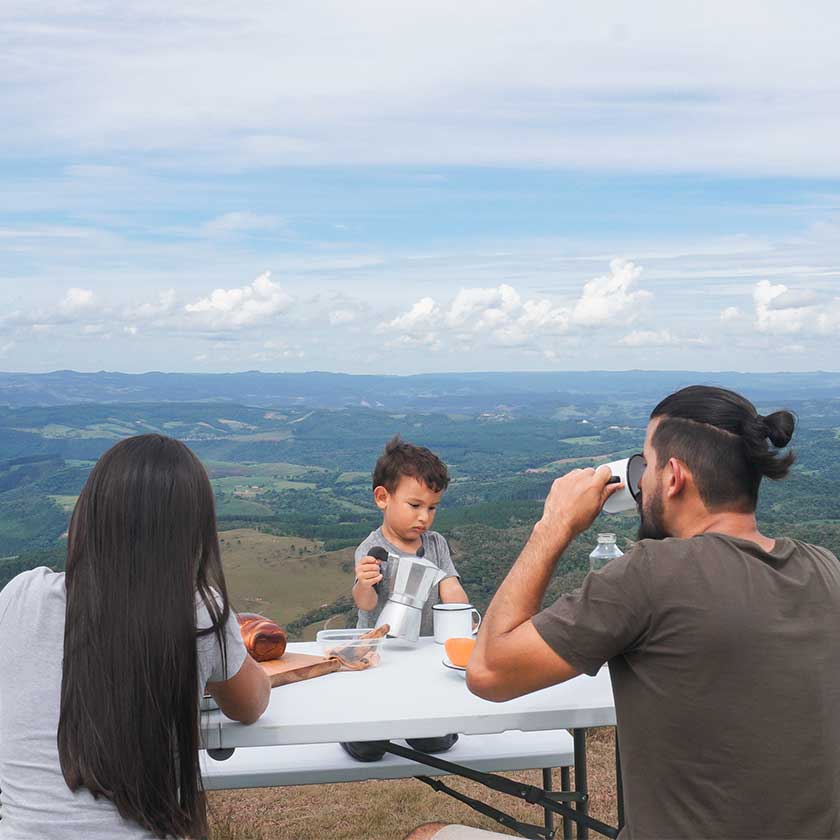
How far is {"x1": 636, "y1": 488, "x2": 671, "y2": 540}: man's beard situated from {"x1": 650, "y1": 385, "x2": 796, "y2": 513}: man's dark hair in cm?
8

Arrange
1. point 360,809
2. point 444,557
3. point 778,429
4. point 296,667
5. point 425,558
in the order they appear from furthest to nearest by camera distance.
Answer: point 360,809 → point 444,557 → point 425,558 → point 296,667 → point 778,429

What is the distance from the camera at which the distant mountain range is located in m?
113

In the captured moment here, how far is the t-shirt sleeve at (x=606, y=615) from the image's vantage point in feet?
6.15

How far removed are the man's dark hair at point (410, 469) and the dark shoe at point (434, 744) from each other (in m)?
1.06

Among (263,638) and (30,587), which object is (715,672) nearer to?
(30,587)

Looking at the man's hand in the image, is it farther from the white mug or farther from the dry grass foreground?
the dry grass foreground

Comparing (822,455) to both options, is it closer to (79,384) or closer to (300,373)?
(79,384)

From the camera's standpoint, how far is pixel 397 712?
2566 millimetres

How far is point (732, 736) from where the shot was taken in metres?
1.87

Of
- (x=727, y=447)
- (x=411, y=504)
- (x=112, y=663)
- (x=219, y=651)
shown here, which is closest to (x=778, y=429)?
(x=727, y=447)

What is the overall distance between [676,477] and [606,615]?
40 cm

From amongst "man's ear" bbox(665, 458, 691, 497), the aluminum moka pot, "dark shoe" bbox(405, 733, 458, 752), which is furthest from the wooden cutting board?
"man's ear" bbox(665, 458, 691, 497)

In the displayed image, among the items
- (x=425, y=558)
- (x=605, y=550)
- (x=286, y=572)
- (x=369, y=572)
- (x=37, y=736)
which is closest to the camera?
(x=37, y=736)

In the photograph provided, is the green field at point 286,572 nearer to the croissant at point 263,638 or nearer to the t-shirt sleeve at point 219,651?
the croissant at point 263,638
